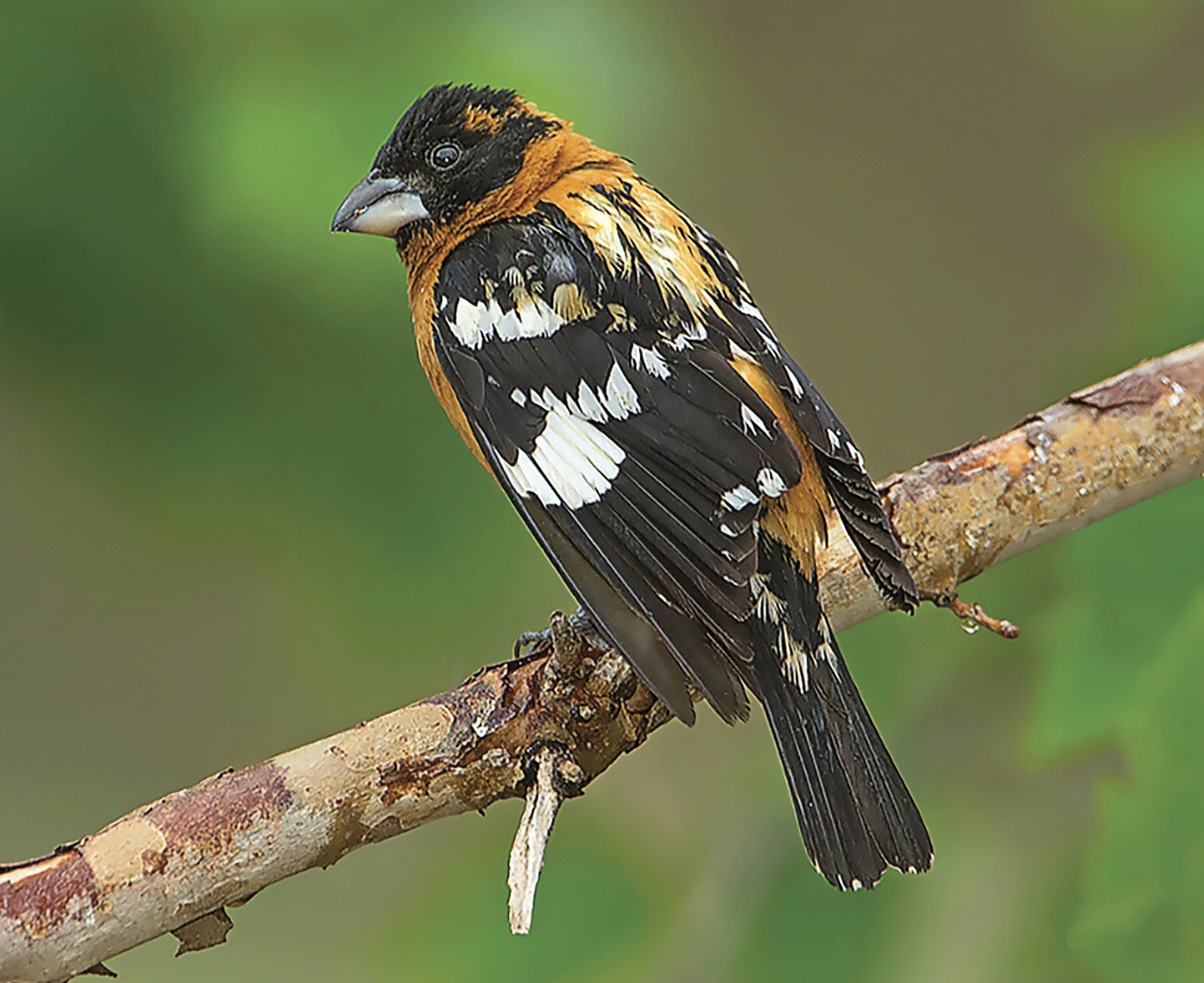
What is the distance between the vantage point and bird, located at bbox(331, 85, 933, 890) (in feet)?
3.28

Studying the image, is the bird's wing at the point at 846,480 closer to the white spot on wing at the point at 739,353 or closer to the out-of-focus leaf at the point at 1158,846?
the white spot on wing at the point at 739,353

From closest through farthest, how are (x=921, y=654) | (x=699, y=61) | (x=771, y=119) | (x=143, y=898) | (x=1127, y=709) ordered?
(x=143, y=898), (x=1127, y=709), (x=921, y=654), (x=699, y=61), (x=771, y=119)

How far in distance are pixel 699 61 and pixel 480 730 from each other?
109cm

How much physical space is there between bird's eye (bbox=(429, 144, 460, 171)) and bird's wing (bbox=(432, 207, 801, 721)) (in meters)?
0.14

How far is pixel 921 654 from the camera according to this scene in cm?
141

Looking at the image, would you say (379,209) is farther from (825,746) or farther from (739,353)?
(825,746)

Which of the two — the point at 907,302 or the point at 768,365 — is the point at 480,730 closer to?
the point at 768,365

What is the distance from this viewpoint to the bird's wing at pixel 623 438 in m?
0.99

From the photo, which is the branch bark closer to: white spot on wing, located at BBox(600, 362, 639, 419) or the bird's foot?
the bird's foot

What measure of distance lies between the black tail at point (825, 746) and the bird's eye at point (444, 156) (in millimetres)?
548

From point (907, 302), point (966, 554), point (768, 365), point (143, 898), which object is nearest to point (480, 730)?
point (143, 898)

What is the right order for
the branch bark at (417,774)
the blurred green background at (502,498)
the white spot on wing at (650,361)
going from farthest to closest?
the blurred green background at (502,498)
the white spot on wing at (650,361)
the branch bark at (417,774)

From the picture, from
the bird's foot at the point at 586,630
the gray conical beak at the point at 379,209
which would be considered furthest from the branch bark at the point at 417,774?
the gray conical beak at the point at 379,209

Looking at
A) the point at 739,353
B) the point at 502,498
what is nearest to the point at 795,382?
the point at 739,353
